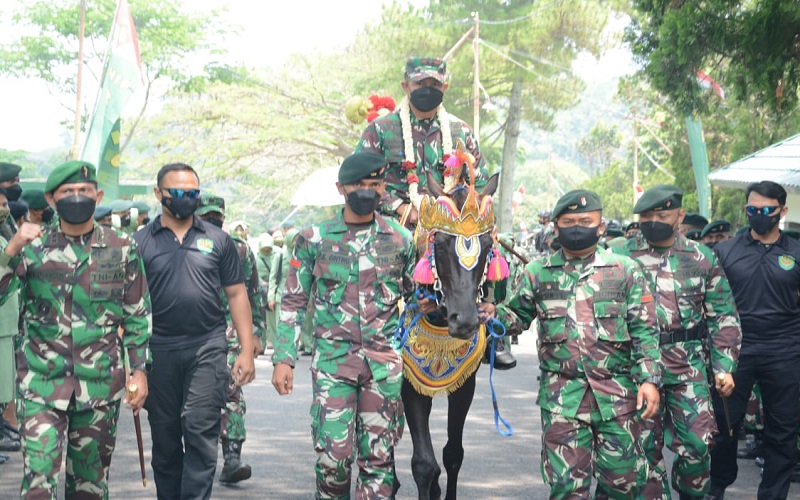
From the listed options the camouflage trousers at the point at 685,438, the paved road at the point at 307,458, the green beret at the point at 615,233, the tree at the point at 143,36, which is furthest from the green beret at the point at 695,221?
the tree at the point at 143,36

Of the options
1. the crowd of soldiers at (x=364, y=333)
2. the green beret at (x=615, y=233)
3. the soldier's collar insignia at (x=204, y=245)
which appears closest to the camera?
the crowd of soldiers at (x=364, y=333)

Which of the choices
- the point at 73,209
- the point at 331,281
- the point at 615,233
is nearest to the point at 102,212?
the point at 73,209

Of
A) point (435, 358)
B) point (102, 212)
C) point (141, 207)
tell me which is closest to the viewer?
point (435, 358)

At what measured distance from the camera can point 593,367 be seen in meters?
6.43

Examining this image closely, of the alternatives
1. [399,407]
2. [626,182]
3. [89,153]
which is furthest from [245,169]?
[399,407]

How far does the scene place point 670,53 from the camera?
1052cm

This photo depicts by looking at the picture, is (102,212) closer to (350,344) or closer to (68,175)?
(68,175)

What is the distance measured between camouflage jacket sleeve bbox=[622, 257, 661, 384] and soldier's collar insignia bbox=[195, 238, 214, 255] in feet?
8.45

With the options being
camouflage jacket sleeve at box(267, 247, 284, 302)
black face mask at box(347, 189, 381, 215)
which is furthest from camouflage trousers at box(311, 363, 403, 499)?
camouflage jacket sleeve at box(267, 247, 284, 302)

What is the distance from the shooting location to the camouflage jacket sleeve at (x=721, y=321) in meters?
7.24

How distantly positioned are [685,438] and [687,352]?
0.57 metres

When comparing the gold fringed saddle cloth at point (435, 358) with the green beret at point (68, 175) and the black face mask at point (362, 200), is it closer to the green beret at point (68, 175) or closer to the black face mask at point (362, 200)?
the black face mask at point (362, 200)

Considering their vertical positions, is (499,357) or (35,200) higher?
(35,200)

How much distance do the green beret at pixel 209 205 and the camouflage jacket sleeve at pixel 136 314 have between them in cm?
248
